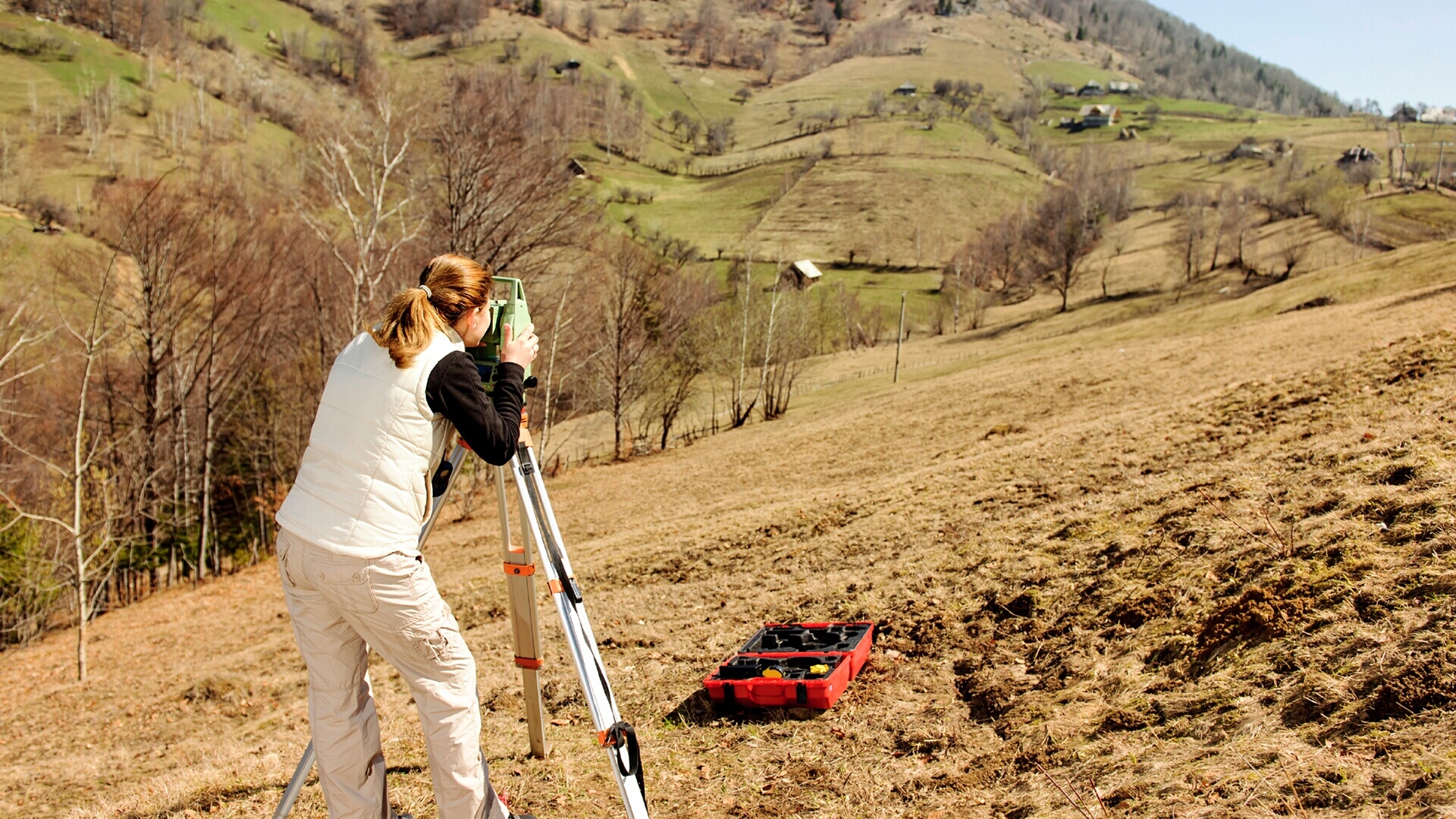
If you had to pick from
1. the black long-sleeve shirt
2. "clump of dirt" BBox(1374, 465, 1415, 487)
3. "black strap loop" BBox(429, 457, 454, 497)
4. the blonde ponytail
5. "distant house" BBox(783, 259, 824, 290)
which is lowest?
"distant house" BBox(783, 259, 824, 290)

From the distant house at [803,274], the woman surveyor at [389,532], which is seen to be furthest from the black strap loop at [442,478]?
the distant house at [803,274]

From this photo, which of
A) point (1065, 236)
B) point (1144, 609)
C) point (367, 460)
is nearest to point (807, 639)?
point (1144, 609)

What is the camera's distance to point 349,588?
3193 millimetres

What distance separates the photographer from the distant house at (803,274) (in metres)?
81.2

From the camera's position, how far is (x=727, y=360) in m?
40.7

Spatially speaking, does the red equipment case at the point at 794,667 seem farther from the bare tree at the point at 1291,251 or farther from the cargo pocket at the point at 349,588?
the bare tree at the point at 1291,251

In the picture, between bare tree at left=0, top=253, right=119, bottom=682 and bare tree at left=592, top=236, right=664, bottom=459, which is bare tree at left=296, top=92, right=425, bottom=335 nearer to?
bare tree at left=0, top=253, right=119, bottom=682

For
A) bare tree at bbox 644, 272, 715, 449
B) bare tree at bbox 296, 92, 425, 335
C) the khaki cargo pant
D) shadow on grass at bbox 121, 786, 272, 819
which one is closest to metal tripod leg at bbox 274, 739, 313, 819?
the khaki cargo pant

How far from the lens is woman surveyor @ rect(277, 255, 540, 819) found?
3203mm

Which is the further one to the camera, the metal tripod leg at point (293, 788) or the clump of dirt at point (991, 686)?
the clump of dirt at point (991, 686)

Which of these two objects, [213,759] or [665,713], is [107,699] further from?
[665,713]

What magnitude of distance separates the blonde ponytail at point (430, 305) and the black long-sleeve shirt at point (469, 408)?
14 cm

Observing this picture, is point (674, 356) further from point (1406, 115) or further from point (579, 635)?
point (1406, 115)

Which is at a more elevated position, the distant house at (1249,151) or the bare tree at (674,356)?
the distant house at (1249,151)
